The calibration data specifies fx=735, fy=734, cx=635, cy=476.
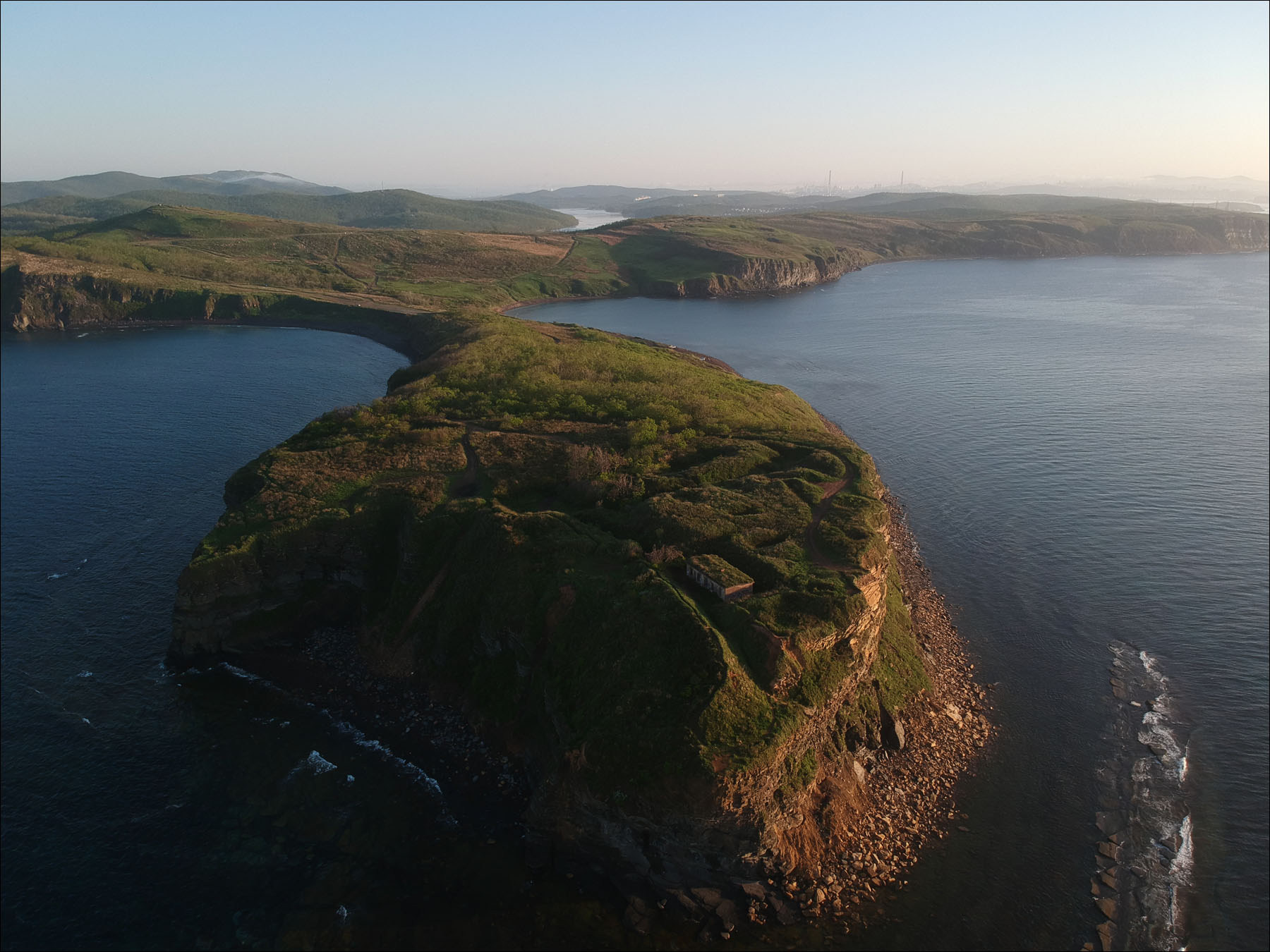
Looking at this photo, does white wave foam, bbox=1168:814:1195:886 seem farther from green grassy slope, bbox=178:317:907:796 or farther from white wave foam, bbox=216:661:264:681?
white wave foam, bbox=216:661:264:681

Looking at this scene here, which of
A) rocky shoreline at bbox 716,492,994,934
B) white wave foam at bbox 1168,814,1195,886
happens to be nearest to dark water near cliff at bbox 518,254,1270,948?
white wave foam at bbox 1168,814,1195,886

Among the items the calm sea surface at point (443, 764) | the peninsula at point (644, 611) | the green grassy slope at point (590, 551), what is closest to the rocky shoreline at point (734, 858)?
the peninsula at point (644, 611)

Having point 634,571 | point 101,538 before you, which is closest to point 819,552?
point 634,571

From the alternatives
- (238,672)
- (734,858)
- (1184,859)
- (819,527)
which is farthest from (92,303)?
(1184,859)

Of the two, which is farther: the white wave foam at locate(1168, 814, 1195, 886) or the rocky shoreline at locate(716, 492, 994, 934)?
the white wave foam at locate(1168, 814, 1195, 886)

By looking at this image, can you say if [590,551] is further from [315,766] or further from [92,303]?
[92,303]

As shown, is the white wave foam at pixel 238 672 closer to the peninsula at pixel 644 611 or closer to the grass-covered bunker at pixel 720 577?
the peninsula at pixel 644 611
